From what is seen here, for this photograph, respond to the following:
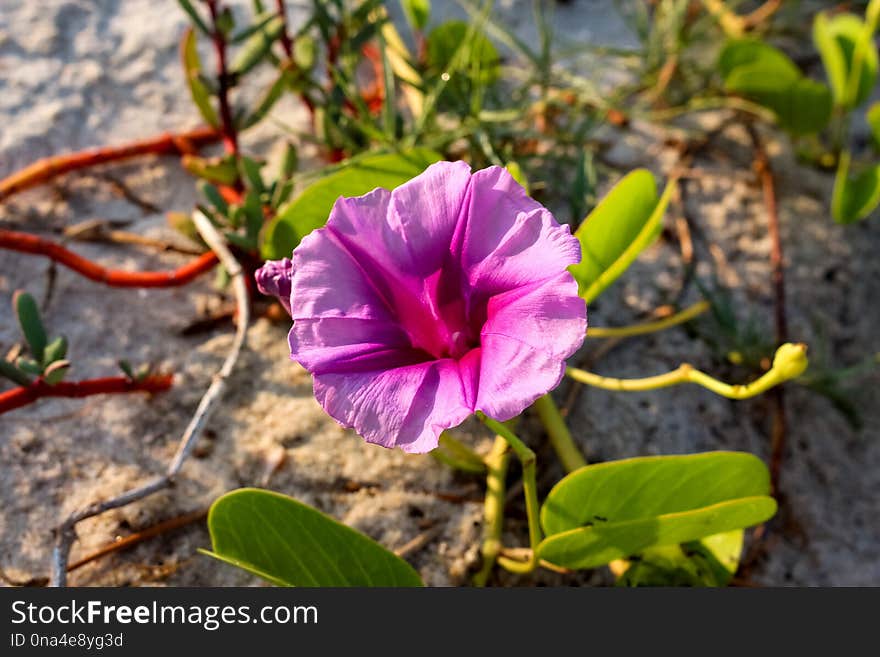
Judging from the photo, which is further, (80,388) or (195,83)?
(195,83)

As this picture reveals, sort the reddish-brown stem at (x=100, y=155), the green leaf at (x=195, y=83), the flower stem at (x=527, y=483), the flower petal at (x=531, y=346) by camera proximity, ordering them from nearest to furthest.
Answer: the flower petal at (x=531, y=346), the flower stem at (x=527, y=483), the green leaf at (x=195, y=83), the reddish-brown stem at (x=100, y=155)

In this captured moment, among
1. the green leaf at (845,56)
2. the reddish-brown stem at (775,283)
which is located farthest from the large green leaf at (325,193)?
the green leaf at (845,56)

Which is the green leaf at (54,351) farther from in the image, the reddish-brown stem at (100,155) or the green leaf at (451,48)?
the green leaf at (451,48)

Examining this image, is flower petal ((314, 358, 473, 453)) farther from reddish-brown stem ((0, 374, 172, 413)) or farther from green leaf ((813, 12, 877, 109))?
green leaf ((813, 12, 877, 109))

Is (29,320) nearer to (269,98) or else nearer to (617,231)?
(269,98)

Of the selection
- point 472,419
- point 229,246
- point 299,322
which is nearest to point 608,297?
point 472,419

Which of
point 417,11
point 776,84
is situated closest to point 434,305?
point 417,11
